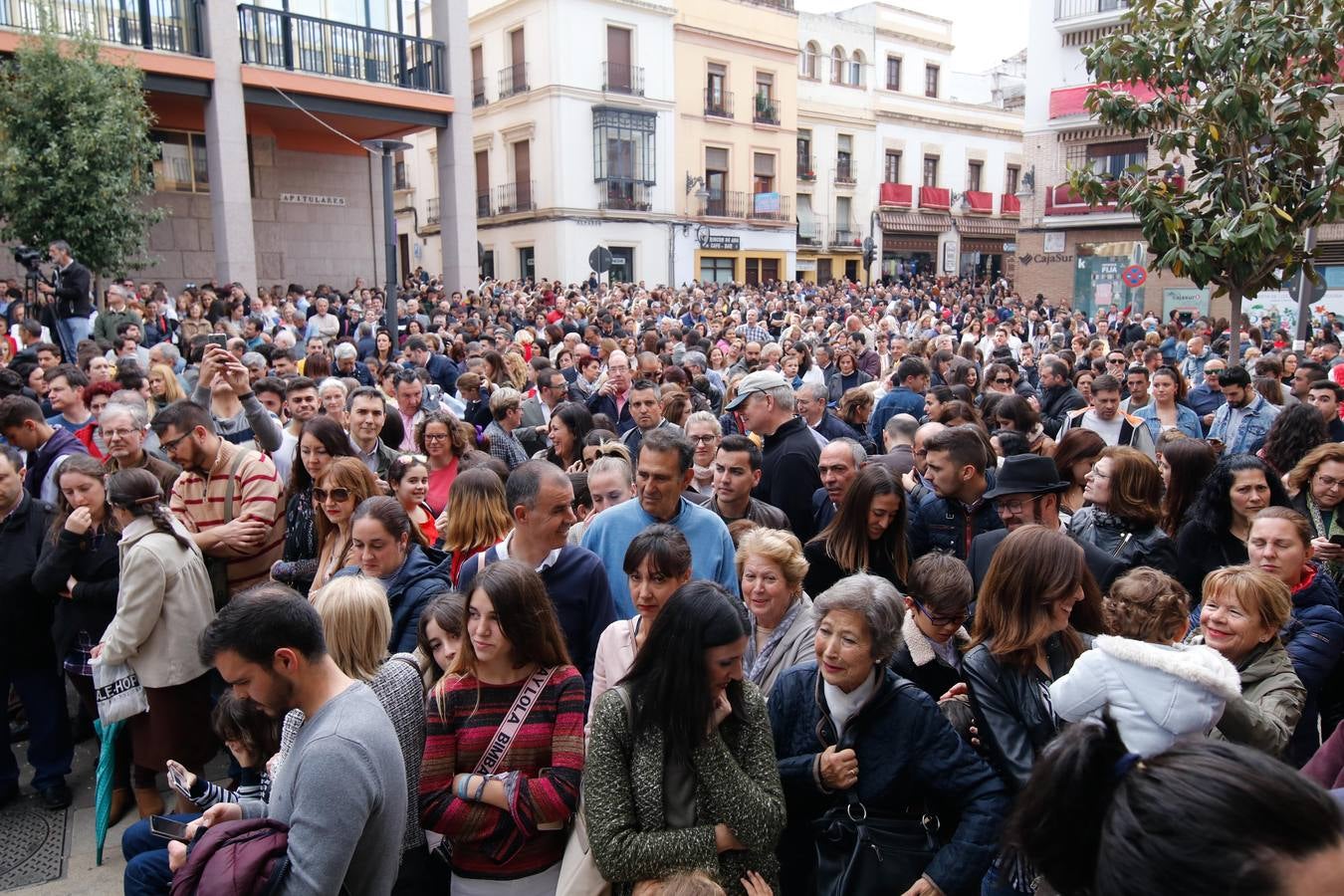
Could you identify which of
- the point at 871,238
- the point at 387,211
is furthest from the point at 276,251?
the point at 871,238

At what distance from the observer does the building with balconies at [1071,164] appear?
27625 millimetres

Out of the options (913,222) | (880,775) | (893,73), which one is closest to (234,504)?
(880,775)

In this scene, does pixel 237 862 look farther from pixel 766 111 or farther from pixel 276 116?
pixel 766 111

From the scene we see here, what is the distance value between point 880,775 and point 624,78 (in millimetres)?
33063

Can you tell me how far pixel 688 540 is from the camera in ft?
13.0

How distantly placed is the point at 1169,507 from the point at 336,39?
1740 cm

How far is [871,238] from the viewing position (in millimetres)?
40406

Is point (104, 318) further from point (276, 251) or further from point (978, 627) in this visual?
point (978, 627)

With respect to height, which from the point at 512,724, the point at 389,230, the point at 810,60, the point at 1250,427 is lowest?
the point at 512,724

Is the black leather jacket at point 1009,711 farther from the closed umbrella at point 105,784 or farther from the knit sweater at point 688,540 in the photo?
the closed umbrella at point 105,784

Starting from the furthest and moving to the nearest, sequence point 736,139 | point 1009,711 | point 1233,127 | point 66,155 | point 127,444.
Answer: point 736,139, point 66,155, point 1233,127, point 127,444, point 1009,711

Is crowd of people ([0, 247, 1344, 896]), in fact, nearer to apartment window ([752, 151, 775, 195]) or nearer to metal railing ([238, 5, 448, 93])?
metal railing ([238, 5, 448, 93])

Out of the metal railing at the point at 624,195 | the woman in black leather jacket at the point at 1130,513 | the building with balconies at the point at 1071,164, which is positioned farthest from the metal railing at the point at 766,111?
the woman in black leather jacket at the point at 1130,513

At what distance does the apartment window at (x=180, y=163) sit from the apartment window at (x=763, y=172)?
74.9 feet
